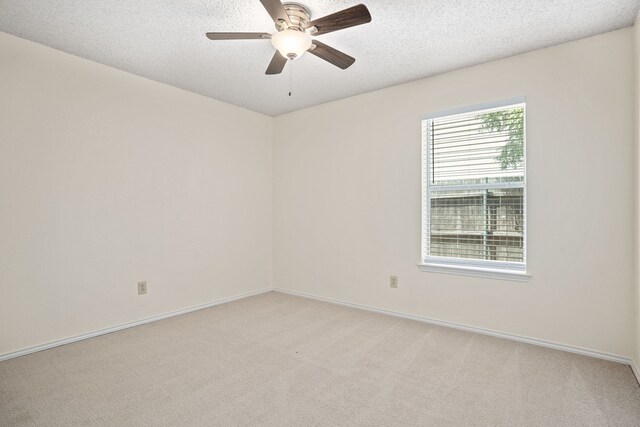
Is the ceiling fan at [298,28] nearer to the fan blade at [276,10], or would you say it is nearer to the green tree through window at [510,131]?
the fan blade at [276,10]

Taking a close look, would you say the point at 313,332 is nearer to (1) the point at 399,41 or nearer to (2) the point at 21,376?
(2) the point at 21,376

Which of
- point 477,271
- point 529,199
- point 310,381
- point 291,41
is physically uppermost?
point 291,41

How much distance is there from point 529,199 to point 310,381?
7.36 feet

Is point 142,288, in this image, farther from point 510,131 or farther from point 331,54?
point 510,131

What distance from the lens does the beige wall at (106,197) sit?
2.64 meters

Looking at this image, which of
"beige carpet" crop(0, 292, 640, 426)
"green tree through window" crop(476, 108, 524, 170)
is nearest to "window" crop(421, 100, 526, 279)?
"green tree through window" crop(476, 108, 524, 170)

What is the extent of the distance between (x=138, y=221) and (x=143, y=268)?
47 centimetres

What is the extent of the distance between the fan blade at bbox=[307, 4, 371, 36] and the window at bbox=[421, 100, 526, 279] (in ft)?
5.44

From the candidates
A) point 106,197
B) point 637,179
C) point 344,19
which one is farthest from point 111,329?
point 637,179

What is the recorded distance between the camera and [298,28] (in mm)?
2176

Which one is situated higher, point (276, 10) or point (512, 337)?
point (276, 10)

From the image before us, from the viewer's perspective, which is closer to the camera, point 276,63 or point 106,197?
point 276,63

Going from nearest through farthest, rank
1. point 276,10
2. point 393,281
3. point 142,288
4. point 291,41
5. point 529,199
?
point 276,10, point 291,41, point 529,199, point 142,288, point 393,281

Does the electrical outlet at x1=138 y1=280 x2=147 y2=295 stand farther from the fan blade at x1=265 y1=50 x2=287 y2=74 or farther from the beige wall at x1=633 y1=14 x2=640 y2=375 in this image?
the beige wall at x1=633 y1=14 x2=640 y2=375
